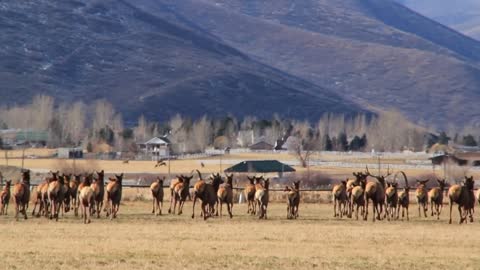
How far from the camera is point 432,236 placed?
3947 cm

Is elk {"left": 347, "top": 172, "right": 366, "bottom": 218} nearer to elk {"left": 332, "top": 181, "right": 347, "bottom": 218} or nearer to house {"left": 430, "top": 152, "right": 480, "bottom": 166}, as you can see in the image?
elk {"left": 332, "top": 181, "right": 347, "bottom": 218}

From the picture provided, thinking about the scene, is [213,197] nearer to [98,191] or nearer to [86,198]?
[98,191]

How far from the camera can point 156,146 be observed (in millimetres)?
168750

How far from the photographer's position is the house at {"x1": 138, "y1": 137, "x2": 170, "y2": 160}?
520 feet

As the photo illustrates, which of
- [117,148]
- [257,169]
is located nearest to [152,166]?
[257,169]

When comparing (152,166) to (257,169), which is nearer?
(257,169)

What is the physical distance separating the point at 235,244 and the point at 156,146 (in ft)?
439

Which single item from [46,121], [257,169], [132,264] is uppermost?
[46,121]

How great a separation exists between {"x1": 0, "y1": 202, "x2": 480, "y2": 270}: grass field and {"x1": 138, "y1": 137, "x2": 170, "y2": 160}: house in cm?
11026

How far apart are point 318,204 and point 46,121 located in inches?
5477

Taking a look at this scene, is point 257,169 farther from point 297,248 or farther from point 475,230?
point 297,248

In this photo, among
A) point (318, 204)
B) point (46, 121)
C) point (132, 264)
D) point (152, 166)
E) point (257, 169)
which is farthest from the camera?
point (46, 121)

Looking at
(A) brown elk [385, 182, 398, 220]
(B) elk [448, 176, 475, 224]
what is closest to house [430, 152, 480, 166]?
(A) brown elk [385, 182, 398, 220]

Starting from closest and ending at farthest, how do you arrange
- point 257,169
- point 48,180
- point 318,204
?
point 48,180 < point 318,204 < point 257,169
